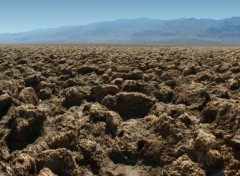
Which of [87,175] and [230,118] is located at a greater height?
[230,118]

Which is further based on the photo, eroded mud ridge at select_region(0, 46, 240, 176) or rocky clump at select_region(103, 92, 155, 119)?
rocky clump at select_region(103, 92, 155, 119)

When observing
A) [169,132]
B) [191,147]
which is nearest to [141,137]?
[169,132]

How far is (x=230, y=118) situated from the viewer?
451 centimetres

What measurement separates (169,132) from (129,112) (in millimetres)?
1375

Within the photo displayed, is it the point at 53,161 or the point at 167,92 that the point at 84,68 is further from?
the point at 53,161

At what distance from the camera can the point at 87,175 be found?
3816 mm

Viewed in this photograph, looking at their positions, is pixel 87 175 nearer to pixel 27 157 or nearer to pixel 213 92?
pixel 27 157

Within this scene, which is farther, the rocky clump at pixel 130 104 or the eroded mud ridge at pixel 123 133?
the rocky clump at pixel 130 104

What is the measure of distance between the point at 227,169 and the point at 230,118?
108 cm

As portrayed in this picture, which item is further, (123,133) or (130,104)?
(130,104)

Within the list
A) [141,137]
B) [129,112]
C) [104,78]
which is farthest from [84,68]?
[141,137]

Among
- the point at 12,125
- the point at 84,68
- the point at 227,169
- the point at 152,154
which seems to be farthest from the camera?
the point at 84,68

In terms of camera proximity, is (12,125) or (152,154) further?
(12,125)

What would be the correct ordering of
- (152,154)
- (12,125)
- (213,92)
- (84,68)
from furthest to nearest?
1. (84,68)
2. (213,92)
3. (12,125)
4. (152,154)
